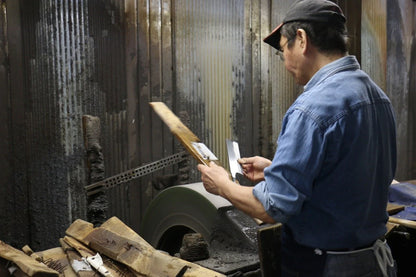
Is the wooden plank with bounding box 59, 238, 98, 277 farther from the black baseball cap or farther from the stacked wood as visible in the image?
the black baseball cap

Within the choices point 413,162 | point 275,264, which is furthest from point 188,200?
point 413,162

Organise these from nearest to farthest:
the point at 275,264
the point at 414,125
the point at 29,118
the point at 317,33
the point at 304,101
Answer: the point at 304,101
the point at 317,33
the point at 275,264
the point at 29,118
the point at 414,125

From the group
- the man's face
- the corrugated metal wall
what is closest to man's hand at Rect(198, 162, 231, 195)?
the man's face

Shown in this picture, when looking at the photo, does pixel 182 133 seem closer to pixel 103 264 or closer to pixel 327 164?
pixel 103 264

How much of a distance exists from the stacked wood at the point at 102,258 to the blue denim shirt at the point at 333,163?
2.21 feet

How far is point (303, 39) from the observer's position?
1.56 metres

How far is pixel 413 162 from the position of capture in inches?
301

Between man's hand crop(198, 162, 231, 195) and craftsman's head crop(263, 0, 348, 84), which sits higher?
craftsman's head crop(263, 0, 348, 84)

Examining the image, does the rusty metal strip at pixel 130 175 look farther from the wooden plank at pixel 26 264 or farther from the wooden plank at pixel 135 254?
the wooden plank at pixel 26 264

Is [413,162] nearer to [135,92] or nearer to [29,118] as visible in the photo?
[135,92]

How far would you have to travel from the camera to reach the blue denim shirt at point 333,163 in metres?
1.38

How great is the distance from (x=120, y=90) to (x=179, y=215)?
6.78 feet

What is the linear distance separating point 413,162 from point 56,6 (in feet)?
21.8

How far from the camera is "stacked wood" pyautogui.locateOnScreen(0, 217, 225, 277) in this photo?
6.21ft
